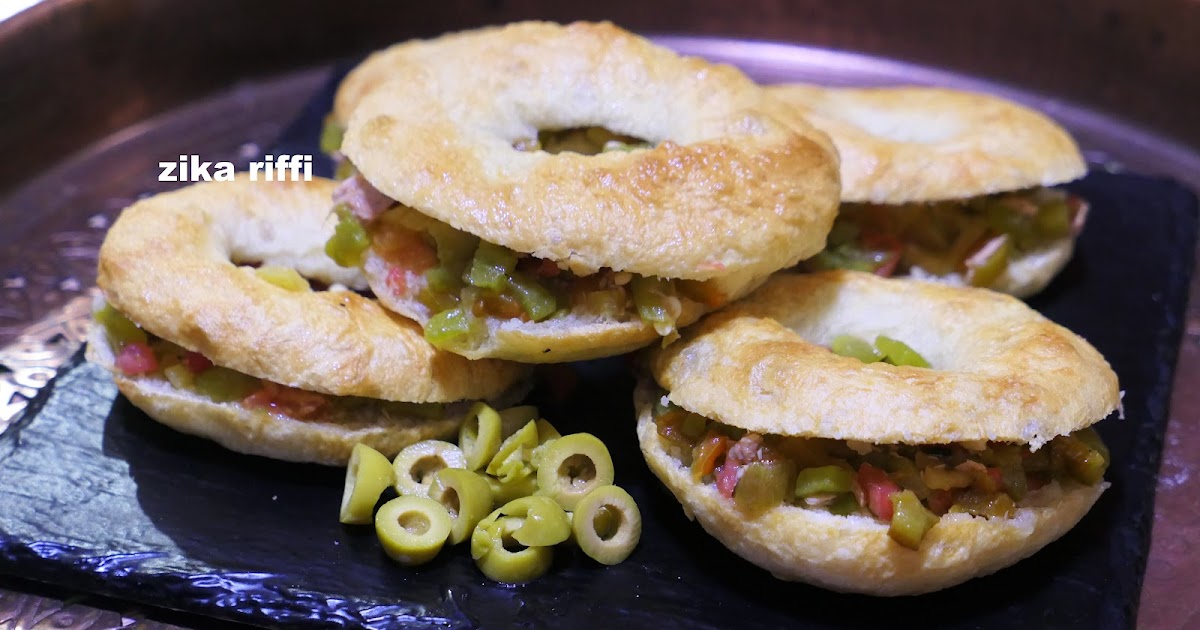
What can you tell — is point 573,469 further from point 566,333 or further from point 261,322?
point 261,322

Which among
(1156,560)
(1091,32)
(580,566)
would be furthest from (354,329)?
(1091,32)

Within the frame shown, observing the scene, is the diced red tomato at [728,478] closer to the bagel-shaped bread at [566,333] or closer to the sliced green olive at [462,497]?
the bagel-shaped bread at [566,333]

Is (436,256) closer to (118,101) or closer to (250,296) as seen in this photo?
(250,296)

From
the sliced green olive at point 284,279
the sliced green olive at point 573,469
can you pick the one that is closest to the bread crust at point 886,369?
the sliced green olive at point 573,469

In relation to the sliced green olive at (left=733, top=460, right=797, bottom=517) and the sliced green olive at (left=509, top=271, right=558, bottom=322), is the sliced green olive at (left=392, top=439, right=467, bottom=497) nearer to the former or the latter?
the sliced green olive at (left=509, top=271, right=558, bottom=322)

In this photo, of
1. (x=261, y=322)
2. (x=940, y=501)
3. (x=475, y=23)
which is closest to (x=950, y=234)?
(x=940, y=501)
